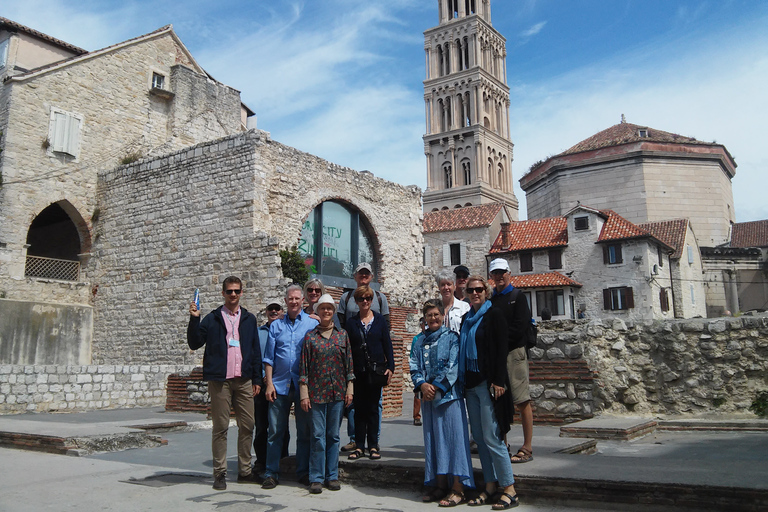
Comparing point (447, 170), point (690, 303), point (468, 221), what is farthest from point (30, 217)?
point (447, 170)

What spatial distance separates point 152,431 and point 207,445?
4.02 feet

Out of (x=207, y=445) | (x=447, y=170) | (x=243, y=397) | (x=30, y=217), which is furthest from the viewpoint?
(x=447, y=170)

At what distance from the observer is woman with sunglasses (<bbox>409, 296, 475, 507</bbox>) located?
15.2 ft

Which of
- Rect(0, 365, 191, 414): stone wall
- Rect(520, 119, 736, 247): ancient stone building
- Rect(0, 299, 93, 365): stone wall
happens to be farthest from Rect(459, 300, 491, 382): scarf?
Rect(520, 119, 736, 247): ancient stone building

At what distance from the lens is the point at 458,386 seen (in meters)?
4.84

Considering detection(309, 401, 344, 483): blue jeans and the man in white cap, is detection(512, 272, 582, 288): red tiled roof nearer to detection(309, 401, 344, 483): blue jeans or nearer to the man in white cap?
the man in white cap

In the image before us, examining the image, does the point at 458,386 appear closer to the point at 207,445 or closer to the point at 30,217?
the point at 207,445

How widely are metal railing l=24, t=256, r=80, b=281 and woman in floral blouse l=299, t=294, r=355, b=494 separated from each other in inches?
599

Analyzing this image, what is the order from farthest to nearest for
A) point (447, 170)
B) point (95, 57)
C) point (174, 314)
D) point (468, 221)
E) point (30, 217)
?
point (447, 170), point (468, 221), point (95, 57), point (30, 217), point (174, 314)

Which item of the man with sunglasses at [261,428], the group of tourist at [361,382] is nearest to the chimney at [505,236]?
the group of tourist at [361,382]

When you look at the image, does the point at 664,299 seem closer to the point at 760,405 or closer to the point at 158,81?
the point at 760,405

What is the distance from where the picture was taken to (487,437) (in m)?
4.56

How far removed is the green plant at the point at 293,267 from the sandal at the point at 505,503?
10.6 m

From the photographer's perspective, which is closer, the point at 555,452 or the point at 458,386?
the point at 458,386
